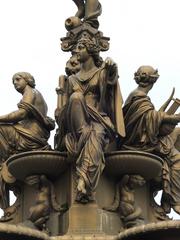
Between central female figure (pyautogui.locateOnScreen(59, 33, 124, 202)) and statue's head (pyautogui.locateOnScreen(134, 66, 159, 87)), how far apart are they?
2.17 feet

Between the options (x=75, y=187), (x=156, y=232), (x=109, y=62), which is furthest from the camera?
(x=109, y=62)

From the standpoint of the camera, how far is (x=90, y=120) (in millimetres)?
13695

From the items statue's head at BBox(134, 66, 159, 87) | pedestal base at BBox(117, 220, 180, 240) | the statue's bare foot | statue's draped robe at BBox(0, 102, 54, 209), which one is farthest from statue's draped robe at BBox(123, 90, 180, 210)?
pedestal base at BBox(117, 220, 180, 240)

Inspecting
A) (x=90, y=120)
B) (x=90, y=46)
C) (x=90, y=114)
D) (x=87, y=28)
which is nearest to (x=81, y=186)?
(x=90, y=120)

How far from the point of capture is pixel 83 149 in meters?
13.1

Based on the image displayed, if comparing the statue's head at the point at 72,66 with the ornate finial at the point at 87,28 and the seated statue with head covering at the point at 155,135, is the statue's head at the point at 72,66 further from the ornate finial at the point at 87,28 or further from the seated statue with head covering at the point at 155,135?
the seated statue with head covering at the point at 155,135

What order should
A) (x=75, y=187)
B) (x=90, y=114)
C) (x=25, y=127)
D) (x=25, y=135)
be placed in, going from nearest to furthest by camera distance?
(x=75, y=187) < (x=90, y=114) < (x=25, y=135) < (x=25, y=127)

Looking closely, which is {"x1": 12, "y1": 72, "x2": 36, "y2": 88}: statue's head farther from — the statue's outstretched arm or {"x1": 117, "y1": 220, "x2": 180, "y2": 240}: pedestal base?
{"x1": 117, "y1": 220, "x2": 180, "y2": 240}: pedestal base

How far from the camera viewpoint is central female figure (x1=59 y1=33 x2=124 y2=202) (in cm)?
1298

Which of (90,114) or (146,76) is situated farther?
(146,76)

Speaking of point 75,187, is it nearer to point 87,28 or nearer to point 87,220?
point 87,220

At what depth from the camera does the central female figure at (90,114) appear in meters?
13.0

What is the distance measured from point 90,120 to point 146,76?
1534 mm

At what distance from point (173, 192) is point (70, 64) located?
9.63 ft
